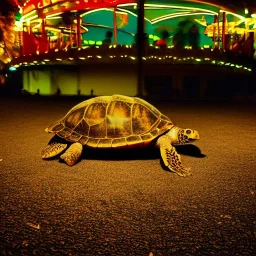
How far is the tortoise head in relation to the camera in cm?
462

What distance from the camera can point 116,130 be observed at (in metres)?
4.53

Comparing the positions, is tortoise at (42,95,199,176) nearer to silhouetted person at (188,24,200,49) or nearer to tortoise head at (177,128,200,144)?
tortoise head at (177,128,200,144)

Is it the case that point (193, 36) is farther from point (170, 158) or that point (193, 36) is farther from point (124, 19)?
point (170, 158)

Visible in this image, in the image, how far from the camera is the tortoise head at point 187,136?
4617 millimetres

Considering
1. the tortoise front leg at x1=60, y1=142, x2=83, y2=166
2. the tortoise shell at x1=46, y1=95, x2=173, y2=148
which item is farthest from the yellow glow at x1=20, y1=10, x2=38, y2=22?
the tortoise front leg at x1=60, y1=142, x2=83, y2=166

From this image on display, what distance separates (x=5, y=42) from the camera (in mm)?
24578

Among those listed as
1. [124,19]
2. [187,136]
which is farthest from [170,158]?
[124,19]

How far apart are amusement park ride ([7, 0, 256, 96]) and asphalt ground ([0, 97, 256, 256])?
12.1m

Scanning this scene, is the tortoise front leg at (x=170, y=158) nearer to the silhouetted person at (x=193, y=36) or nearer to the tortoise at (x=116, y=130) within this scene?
the tortoise at (x=116, y=130)

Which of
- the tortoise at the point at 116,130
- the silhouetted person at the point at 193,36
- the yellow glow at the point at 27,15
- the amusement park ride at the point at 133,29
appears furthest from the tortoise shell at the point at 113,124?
the yellow glow at the point at 27,15

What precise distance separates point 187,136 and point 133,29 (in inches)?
805

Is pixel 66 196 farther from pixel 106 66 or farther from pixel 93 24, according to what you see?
pixel 93 24

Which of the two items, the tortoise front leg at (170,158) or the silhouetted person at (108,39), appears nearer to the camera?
the tortoise front leg at (170,158)

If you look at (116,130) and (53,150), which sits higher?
(116,130)
